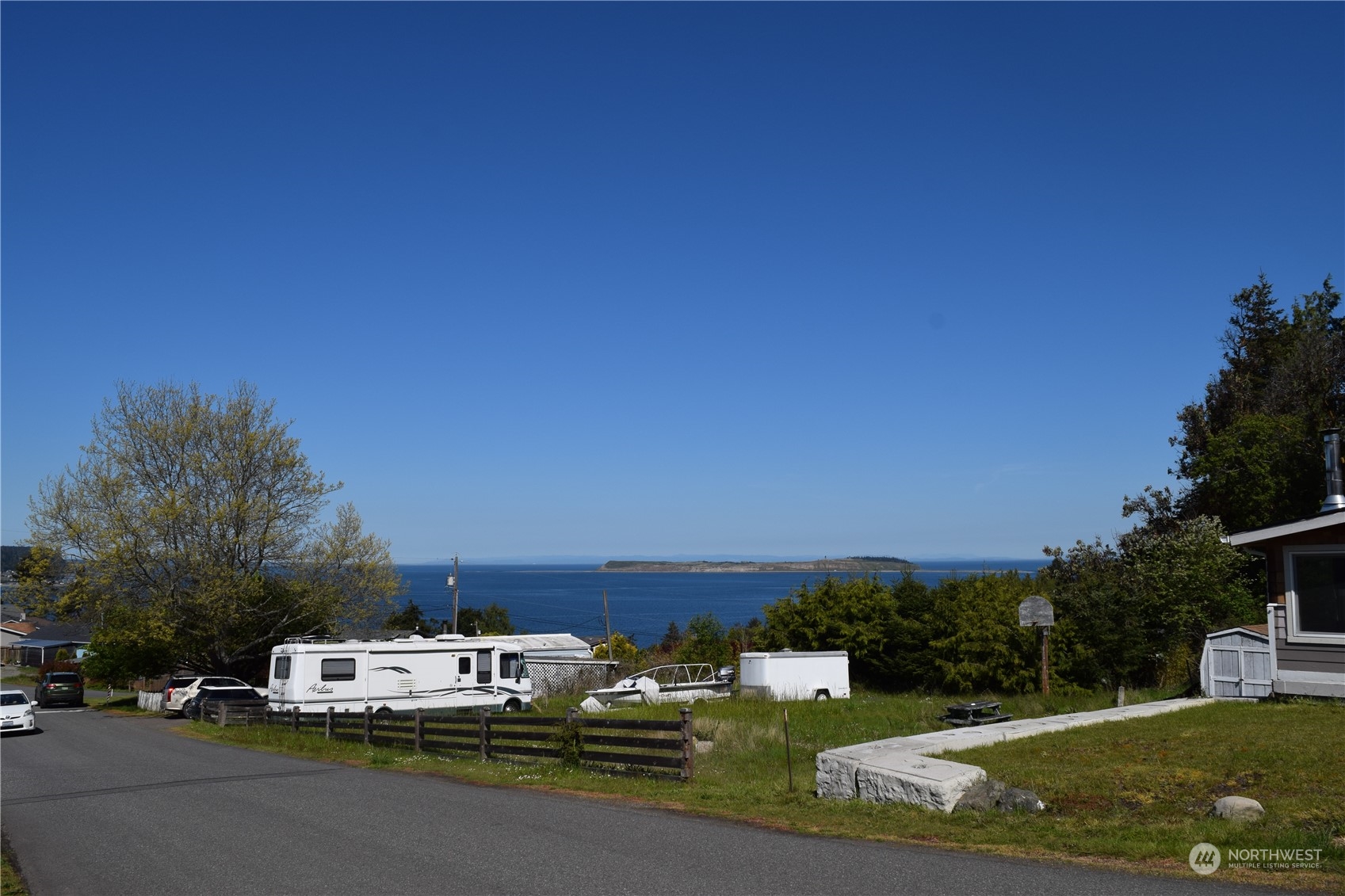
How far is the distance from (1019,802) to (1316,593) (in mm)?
10408

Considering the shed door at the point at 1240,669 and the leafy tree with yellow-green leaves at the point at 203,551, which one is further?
the leafy tree with yellow-green leaves at the point at 203,551

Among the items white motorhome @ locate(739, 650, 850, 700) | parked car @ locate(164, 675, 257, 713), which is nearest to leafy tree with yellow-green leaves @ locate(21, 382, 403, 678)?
parked car @ locate(164, 675, 257, 713)

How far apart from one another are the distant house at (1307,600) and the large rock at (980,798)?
32.4 feet

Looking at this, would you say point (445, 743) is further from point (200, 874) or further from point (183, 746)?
point (200, 874)

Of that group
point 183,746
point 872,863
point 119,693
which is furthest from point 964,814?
point 119,693

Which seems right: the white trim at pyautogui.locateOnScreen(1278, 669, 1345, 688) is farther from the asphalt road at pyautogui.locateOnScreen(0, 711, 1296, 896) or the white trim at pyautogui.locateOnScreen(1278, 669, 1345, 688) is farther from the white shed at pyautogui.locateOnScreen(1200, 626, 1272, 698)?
the asphalt road at pyautogui.locateOnScreen(0, 711, 1296, 896)

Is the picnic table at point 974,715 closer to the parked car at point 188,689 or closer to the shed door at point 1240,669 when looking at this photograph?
the shed door at point 1240,669

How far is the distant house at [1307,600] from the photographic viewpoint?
17.1 m

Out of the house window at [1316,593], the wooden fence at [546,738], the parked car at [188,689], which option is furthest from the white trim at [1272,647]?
the parked car at [188,689]

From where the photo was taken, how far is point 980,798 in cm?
1079

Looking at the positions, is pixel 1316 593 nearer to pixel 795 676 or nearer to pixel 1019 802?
pixel 1019 802

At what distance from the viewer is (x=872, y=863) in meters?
8.93

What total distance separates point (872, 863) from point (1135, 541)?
3329 cm

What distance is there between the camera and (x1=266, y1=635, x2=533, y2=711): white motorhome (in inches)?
1091
